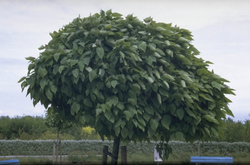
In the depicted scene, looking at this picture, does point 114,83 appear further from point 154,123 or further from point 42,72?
point 42,72

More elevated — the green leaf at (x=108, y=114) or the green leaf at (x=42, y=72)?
the green leaf at (x=42, y=72)

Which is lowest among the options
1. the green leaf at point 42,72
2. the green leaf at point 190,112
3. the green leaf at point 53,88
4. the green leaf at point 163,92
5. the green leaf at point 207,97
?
the green leaf at point 190,112

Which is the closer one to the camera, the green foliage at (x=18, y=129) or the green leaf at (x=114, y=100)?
the green leaf at (x=114, y=100)

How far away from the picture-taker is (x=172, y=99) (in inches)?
262

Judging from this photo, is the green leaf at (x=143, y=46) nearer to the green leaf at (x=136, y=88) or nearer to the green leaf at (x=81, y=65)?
the green leaf at (x=136, y=88)

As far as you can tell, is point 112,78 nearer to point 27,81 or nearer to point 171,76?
point 171,76

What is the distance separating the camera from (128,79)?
6578mm

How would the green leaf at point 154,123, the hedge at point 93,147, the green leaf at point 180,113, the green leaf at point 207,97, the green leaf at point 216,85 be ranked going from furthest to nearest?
the hedge at point 93,147 < the green leaf at point 216,85 < the green leaf at point 207,97 < the green leaf at point 180,113 < the green leaf at point 154,123

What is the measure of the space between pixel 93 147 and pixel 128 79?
17080 mm

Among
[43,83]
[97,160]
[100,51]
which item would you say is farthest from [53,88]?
[97,160]

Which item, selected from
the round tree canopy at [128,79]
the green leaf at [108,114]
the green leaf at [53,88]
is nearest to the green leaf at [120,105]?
the round tree canopy at [128,79]

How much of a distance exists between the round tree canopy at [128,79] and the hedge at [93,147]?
1439 centimetres

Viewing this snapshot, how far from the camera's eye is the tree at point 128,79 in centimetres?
650

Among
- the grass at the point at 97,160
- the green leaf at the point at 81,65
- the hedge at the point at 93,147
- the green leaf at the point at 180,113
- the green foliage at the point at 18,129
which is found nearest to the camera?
the green leaf at the point at 81,65
